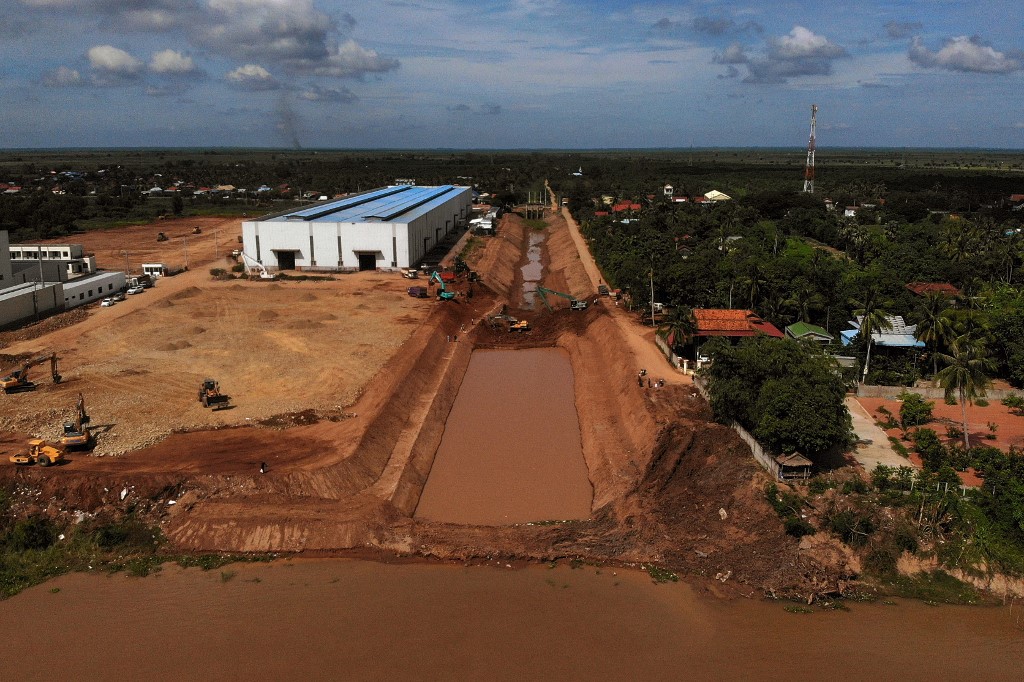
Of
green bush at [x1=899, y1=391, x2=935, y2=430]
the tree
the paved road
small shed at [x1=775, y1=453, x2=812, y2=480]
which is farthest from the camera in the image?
green bush at [x1=899, y1=391, x2=935, y2=430]

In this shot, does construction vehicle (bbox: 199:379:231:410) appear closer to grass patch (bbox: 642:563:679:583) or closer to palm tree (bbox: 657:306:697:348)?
grass patch (bbox: 642:563:679:583)

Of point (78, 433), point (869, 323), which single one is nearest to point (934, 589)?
point (869, 323)

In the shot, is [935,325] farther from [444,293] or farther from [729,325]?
[444,293]

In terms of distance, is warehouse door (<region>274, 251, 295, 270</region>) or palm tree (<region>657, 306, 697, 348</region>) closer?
palm tree (<region>657, 306, 697, 348</region>)

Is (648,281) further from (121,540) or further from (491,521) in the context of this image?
(121,540)

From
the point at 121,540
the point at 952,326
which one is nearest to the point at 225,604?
the point at 121,540

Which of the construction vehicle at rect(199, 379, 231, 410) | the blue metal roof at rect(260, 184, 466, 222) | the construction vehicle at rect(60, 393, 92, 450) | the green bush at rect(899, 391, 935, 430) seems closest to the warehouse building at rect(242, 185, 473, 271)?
the blue metal roof at rect(260, 184, 466, 222)

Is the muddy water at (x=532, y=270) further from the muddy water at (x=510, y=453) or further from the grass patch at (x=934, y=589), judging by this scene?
the grass patch at (x=934, y=589)
